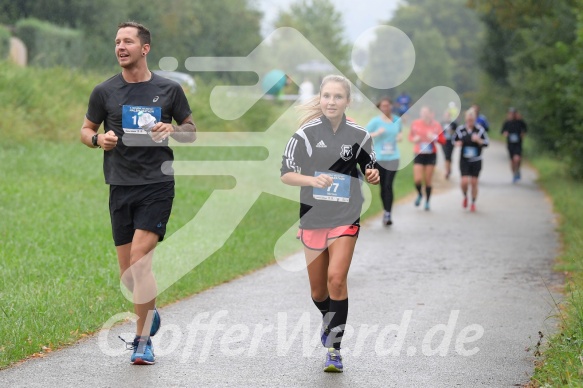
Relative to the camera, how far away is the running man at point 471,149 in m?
20.4

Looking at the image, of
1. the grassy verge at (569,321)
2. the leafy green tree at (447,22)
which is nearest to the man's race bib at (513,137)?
the grassy verge at (569,321)

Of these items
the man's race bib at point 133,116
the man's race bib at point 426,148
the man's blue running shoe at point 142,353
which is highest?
the man's race bib at point 133,116

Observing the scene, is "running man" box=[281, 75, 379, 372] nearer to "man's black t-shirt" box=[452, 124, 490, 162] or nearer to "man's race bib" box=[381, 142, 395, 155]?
"man's race bib" box=[381, 142, 395, 155]

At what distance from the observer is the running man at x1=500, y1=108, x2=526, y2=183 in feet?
99.0

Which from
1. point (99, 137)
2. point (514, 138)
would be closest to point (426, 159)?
point (514, 138)

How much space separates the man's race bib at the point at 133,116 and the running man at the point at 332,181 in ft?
3.17

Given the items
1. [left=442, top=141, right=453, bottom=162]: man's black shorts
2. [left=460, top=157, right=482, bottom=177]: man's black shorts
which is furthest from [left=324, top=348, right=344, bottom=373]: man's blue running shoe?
[left=442, top=141, right=453, bottom=162]: man's black shorts

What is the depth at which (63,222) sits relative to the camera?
45.8 ft

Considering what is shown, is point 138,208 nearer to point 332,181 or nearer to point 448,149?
point 332,181

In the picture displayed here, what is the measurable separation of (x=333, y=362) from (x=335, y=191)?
1.14 metres

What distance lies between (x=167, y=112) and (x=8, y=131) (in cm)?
1495

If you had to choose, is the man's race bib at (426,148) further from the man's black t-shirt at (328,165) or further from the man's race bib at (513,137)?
the man's black t-shirt at (328,165)

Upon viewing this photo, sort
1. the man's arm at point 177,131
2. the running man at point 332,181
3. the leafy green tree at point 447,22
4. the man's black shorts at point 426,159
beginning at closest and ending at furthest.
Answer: the man's arm at point 177,131 → the running man at point 332,181 → the man's black shorts at point 426,159 → the leafy green tree at point 447,22

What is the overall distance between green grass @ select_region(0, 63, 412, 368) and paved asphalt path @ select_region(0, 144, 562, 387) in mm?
366
